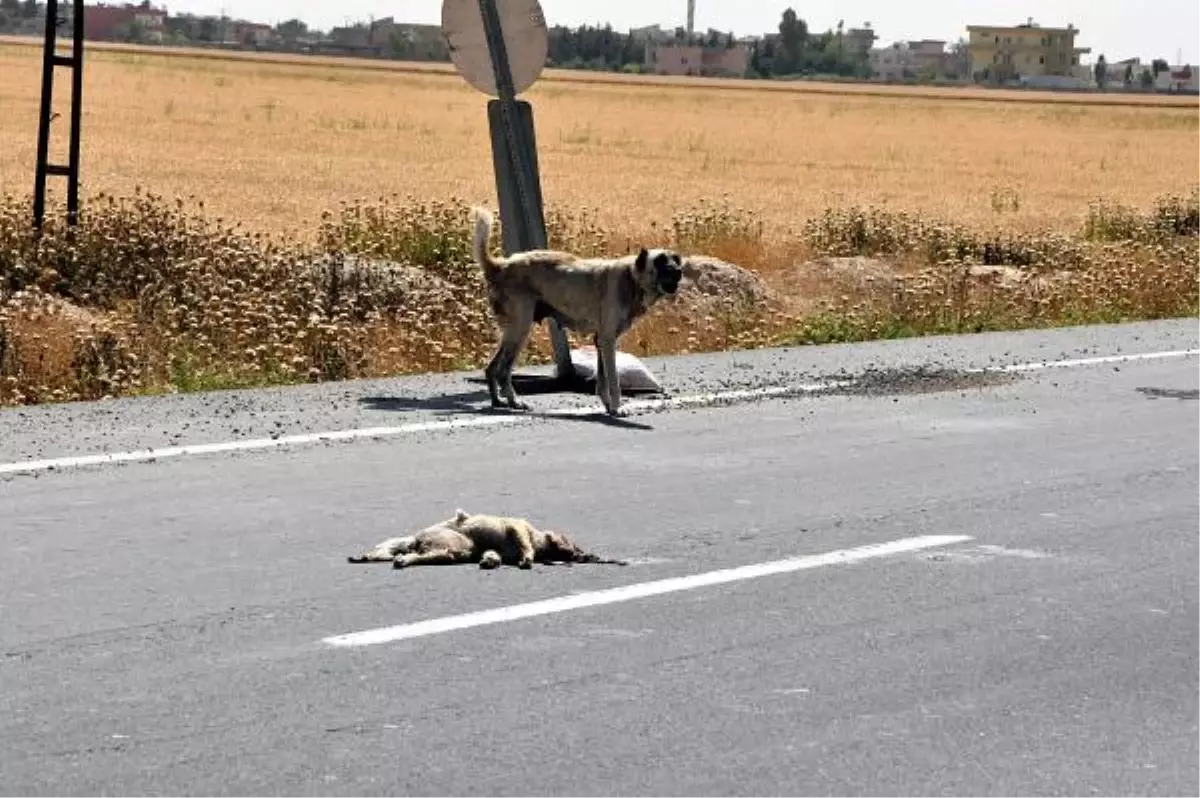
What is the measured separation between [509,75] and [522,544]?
274 inches

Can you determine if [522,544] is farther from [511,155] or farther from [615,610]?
[511,155]

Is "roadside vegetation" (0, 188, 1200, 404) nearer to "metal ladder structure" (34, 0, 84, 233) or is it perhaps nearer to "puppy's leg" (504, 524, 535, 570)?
"metal ladder structure" (34, 0, 84, 233)

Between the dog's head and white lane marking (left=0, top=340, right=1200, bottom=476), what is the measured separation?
0.66 m

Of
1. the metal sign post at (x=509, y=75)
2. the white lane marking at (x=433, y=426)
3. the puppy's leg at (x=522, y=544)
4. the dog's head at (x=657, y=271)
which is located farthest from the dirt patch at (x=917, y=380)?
the puppy's leg at (x=522, y=544)

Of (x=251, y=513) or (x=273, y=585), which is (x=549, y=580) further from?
(x=251, y=513)

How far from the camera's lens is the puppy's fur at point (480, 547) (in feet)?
29.2

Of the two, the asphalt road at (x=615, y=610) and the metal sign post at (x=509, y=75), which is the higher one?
the metal sign post at (x=509, y=75)

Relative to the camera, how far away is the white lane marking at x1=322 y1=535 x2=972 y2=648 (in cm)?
763

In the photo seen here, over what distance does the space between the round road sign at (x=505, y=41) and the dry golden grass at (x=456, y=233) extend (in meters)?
1.90

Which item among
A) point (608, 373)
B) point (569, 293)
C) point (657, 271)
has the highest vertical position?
point (657, 271)

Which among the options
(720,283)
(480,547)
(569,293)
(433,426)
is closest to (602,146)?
(720,283)

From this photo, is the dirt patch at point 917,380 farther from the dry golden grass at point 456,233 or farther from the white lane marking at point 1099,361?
the dry golden grass at point 456,233

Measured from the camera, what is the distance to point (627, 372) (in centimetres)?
1438

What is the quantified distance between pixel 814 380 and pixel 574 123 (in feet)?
268
